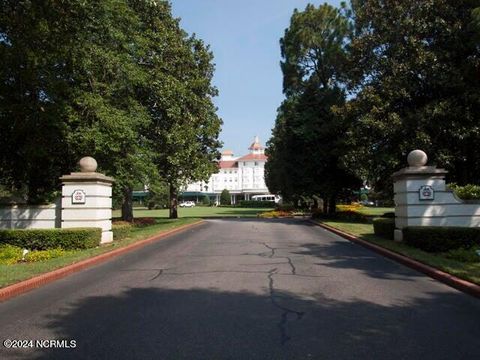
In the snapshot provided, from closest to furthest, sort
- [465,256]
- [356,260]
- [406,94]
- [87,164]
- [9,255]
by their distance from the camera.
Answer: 1. [465,256]
2. [356,260]
3. [9,255]
4. [87,164]
5. [406,94]

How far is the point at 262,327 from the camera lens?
627cm

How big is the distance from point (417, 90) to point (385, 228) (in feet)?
38.3

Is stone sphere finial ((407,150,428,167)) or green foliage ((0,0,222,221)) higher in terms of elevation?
green foliage ((0,0,222,221))

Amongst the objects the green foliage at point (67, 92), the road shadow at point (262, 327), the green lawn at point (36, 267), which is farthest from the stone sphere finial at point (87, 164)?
the road shadow at point (262, 327)

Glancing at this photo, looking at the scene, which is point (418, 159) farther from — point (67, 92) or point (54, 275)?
point (67, 92)

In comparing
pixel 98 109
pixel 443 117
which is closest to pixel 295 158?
pixel 443 117

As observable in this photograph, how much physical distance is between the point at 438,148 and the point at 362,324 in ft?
65.9

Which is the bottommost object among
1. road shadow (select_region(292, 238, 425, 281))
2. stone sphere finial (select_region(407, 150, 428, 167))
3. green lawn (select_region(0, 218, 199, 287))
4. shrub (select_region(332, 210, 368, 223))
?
road shadow (select_region(292, 238, 425, 281))

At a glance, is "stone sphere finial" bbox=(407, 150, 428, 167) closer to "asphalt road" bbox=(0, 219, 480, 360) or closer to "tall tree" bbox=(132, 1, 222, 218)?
"asphalt road" bbox=(0, 219, 480, 360)

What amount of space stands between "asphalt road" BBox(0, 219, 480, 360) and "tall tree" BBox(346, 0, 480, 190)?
14.9 meters

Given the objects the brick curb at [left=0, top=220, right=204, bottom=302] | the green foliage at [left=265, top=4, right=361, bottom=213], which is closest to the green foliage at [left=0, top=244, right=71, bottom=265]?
the brick curb at [left=0, top=220, right=204, bottom=302]

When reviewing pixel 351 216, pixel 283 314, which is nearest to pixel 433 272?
pixel 283 314

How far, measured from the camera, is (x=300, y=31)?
37.1 metres

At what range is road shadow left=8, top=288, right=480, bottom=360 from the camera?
5363mm
